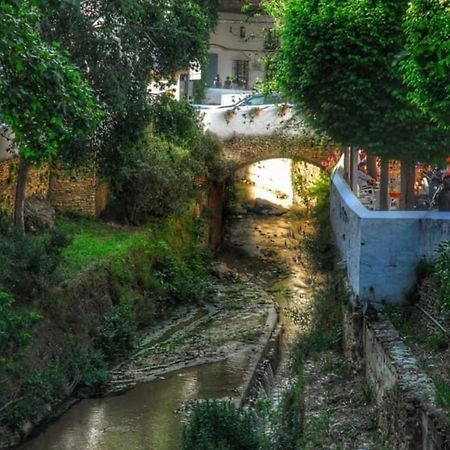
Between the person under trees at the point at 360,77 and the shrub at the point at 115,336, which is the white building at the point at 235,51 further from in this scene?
the person under trees at the point at 360,77

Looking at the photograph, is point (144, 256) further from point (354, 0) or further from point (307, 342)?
point (354, 0)

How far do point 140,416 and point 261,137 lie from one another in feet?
46.3

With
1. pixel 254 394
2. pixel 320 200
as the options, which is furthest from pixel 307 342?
pixel 320 200

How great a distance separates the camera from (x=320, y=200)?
94.8ft

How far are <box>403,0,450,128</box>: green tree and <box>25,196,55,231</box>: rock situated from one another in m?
11.3

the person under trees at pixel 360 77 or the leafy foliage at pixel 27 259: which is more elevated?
the person under trees at pixel 360 77

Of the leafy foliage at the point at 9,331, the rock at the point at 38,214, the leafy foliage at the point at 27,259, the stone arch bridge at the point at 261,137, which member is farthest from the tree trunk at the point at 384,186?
the stone arch bridge at the point at 261,137

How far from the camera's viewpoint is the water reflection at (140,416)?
14.8 metres

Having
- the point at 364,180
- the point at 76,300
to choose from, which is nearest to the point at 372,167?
the point at 364,180

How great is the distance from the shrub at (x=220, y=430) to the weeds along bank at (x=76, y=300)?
3.23 meters

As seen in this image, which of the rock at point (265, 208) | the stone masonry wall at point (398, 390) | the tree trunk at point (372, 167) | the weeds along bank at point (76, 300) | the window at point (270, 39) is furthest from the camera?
the rock at point (265, 208)

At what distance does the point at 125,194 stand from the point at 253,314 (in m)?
4.75

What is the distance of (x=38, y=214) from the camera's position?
22172 mm

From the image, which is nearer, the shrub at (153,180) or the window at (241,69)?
the shrub at (153,180)
